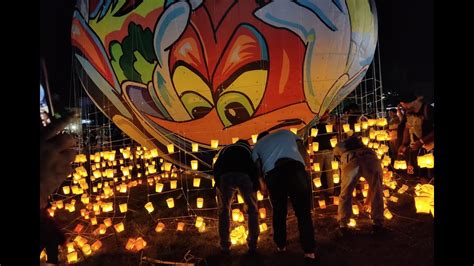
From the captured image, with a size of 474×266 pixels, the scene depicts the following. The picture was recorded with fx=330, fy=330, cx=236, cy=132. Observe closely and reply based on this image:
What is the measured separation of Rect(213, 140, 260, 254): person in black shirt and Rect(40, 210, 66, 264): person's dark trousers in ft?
9.54

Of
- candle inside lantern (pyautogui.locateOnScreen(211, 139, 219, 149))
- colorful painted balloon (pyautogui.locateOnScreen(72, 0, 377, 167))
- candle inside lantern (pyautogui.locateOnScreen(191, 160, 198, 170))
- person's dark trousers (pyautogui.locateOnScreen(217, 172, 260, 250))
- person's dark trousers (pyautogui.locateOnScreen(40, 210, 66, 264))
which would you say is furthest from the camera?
candle inside lantern (pyautogui.locateOnScreen(191, 160, 198, 170))

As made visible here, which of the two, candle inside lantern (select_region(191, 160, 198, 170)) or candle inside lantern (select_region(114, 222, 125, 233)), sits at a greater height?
candle inside lantern (select_region(191, 160, 198, 170))

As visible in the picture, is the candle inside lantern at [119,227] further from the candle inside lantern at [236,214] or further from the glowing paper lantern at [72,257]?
the candle inside lantern at [236,214]

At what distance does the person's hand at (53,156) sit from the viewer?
1.69 metres

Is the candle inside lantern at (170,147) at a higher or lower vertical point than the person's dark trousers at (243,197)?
higher

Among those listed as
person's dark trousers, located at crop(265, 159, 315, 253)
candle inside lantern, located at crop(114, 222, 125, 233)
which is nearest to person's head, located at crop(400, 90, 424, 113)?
person's dark trousers, located at crop(265, 159, 315, 253)

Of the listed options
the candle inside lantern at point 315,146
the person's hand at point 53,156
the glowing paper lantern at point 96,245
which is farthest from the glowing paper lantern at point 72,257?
the candle inside lantern at point 315,146

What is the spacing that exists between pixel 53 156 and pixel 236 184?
348 cm

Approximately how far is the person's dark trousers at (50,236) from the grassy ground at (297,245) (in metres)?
2.76

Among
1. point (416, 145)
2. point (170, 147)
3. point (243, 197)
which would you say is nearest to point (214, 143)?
point (170, 147)

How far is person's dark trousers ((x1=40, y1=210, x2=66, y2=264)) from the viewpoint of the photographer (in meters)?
2.13

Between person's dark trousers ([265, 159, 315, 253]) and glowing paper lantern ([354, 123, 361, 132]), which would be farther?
glowing paper lantern ([354, 123, 361, 132])

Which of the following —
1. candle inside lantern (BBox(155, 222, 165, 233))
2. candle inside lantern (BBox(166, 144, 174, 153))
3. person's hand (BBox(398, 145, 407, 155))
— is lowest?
candle inside lantern (BBox(155, 222, 165, 233))

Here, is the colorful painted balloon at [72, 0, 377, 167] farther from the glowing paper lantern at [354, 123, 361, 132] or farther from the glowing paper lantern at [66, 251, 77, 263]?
the glowing paper lantern at [66, 251, 77, 263]
